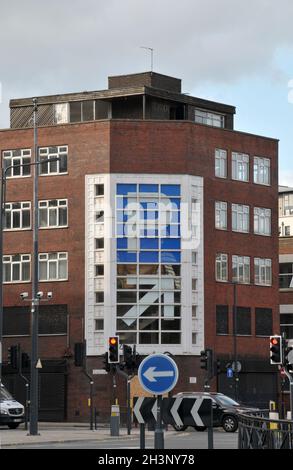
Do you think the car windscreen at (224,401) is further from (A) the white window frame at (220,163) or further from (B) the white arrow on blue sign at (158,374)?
(B) the white arrow on blue sign at (158,374)

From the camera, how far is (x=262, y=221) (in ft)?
245

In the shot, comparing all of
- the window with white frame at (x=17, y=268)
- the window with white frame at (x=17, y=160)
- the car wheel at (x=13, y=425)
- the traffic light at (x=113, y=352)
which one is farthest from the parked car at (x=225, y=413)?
the window with white frame at (x=17, y=160)

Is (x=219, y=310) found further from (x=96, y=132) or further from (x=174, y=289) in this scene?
(x=96, y=132)

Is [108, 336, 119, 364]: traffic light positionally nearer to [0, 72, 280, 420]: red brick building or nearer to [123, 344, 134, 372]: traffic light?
[123, 344, 134, 372]: traffic light

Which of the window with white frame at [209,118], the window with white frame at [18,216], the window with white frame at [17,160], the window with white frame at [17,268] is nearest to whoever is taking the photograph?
the window with white frame at [17,268]

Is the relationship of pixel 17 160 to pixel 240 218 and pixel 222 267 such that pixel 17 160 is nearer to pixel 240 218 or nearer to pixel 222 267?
pixel 222 267

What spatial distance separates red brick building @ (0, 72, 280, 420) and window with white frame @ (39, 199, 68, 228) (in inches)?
2.2

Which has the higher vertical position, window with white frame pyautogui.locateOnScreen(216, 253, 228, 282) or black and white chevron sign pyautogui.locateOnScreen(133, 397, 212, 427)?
window with white frame pyautogui.locateOnScreen(216, 253, 228, 282)

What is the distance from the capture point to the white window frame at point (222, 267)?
71.1 metres

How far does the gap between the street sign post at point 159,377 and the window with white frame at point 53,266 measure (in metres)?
49.6

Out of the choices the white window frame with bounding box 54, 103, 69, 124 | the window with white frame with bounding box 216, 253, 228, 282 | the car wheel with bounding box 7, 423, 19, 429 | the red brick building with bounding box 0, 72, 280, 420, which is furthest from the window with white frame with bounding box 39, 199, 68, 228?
the car wheel with bounding box 7, 423, 19, 429

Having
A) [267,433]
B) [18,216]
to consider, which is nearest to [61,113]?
[18,216]

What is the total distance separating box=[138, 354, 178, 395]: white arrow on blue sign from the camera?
797 inches

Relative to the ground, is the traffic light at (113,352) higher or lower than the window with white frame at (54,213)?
lower
